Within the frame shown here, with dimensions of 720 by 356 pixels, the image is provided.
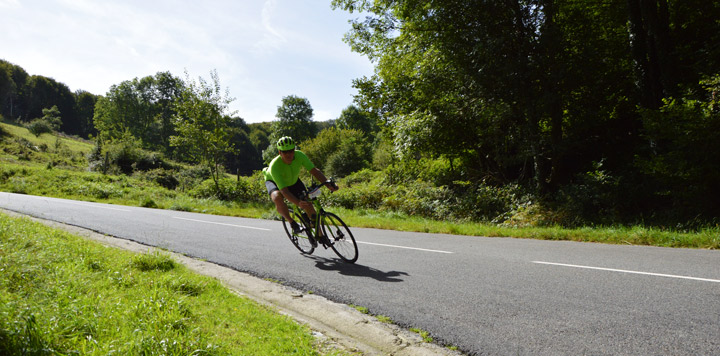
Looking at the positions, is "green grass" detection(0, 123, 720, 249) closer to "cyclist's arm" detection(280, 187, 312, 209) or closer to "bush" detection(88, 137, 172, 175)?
"bush" detection(88, 137, 172, 175)

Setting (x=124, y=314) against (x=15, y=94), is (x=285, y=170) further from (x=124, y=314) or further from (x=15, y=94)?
(x=15, y=94)

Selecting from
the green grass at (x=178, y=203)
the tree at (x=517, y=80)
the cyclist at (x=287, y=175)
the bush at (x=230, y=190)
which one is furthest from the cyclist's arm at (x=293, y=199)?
the bush at (x=230, y=190)

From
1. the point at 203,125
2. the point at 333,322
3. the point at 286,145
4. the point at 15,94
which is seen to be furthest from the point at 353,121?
the point at 15,94

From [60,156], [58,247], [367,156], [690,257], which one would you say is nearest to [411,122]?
[690,257]

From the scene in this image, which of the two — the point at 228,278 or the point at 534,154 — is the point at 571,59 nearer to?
the point at 534,154

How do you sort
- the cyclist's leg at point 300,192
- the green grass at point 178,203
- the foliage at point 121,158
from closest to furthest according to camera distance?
the cyclist's leg at point 300,192 → the green grass at point 178,203 → the foliage at point 121,158

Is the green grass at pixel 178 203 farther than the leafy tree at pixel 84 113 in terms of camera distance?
No

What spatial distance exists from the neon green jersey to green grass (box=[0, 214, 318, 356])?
2075 mm

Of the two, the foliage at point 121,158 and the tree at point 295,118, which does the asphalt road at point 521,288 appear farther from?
the tree at point 295,118

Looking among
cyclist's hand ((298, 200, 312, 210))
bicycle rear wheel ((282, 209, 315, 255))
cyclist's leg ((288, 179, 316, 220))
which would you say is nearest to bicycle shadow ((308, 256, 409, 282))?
bicycle rear wheel ((282, 209, 315, 255))

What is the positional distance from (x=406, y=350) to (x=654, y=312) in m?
2.43

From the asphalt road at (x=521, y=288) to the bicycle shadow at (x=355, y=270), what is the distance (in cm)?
3

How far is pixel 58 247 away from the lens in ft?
19.6

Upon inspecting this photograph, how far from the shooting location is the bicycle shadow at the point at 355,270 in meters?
5.23
